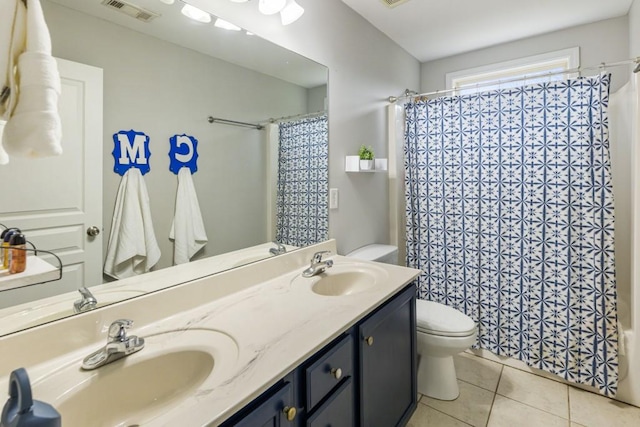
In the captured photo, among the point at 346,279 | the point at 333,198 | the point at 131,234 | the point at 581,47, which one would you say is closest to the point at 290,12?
the point at 333,198

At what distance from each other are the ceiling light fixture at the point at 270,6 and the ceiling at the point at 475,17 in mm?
733

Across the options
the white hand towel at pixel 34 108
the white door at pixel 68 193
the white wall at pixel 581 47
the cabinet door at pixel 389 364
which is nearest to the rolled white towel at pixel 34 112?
the white hand towel at pixel 34 108

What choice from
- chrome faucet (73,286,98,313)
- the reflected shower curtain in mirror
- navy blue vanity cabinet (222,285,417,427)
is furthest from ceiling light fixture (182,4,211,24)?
navy blue vanity cabinet (222,285,417,427)

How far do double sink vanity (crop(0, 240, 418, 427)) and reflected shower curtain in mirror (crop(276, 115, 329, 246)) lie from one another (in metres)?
0.33

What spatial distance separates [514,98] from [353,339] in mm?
1885

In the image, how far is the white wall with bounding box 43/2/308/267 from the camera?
102 cm

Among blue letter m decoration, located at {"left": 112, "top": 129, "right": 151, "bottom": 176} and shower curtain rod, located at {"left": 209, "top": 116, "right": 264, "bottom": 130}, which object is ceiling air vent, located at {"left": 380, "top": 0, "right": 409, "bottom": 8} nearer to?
shower curtain rod, located at {"left": 209, "top": 116, "right": 264, "bottom": 130}

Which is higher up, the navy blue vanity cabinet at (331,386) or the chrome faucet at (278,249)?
the chrome faucet at (278,249)

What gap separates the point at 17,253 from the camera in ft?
2.83

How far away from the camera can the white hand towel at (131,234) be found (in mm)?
1066

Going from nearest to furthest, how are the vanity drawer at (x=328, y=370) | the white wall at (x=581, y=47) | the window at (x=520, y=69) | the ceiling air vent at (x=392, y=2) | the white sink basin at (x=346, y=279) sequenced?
the vanity drawer at (x=328, y=370)
the white sink basin at (x=346, y=279)
the ceiling air vent at (x=392, y=2)
the white wall at (x=581, y=47)
the window at (x=520, y=69)

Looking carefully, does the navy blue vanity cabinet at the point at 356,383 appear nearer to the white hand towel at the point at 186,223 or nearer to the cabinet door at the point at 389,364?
the cabinet door at the point at 389,364

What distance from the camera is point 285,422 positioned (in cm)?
85

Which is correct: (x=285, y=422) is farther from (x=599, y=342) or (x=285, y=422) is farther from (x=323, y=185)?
(x=599, y=342)
